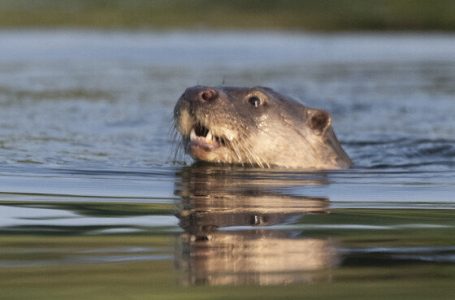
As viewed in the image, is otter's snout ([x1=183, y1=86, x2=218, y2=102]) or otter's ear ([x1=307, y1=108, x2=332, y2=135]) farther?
Answer: otter's ear ([x1=307, y1=108, x2=332, y2=135])

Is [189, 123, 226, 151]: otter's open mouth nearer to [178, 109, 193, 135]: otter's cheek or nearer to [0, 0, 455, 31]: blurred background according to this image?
[178, 109, 193, 135]: otter's cheek

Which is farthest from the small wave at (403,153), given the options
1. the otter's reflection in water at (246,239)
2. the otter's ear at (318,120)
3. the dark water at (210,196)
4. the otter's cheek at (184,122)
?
the otter's reflection in water at (246,239)

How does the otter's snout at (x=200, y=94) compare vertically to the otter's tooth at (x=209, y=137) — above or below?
above

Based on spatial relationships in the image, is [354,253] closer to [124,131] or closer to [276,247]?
[276,247]

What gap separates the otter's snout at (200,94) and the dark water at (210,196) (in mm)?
389

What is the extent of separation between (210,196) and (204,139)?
113 cm

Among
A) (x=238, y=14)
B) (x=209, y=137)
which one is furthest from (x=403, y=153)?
(x=238, y=14)

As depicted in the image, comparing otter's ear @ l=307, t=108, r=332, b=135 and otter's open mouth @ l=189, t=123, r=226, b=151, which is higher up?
otter's ear @ l=307, t=108, r=332, b=135

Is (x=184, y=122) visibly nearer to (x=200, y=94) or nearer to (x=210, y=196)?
(x=200, y=94)

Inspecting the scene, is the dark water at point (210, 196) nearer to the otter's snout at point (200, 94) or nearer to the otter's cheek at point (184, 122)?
the otter's cheek at point (184, 122)

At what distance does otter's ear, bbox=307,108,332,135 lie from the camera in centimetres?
784

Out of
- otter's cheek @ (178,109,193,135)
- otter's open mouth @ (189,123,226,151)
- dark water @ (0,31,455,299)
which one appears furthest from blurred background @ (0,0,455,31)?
otter's cheek @ (178,109,193,135)

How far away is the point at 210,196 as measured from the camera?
6.12 metres

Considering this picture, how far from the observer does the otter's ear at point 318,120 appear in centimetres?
784
